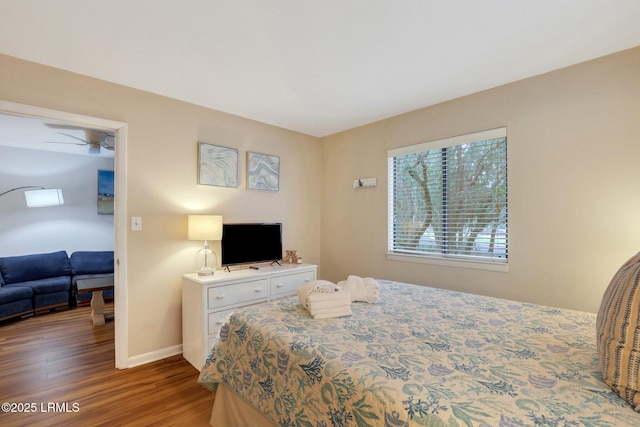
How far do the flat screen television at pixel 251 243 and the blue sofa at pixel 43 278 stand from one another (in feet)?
7.39

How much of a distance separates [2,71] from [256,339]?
2609 mm

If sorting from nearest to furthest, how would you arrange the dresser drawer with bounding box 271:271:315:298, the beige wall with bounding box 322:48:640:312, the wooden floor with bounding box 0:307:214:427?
1. the wooden floor with bounding box 0:307:214:427
2. the beige wall with bounding box 322:48:640:312
3. the dresser drawer with bounding box 271:271:315:298

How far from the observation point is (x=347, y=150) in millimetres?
3828

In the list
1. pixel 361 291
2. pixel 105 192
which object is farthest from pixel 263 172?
pixel 105 192

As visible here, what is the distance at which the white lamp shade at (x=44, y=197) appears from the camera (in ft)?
15.1

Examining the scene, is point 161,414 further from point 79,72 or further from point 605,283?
point 605,283

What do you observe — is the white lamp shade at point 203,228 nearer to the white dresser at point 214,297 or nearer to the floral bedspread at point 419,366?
the white dresser at point 214,297

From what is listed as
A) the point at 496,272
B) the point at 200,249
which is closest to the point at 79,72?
the point at 200,249

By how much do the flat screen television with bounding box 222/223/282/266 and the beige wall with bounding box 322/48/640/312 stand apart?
165cm

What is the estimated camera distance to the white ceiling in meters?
1.65

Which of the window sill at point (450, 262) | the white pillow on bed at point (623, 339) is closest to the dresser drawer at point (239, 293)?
the window sill at point (450, 262)

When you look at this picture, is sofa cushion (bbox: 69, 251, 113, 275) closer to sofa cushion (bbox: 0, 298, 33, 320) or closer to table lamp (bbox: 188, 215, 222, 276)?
sofa cushion (bbox: 0, 298, 33, 320)

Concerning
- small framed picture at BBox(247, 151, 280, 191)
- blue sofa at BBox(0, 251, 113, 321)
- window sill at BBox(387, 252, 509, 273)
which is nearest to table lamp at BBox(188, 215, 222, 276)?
small framed picture at BBox(247, 151, 280, 191)

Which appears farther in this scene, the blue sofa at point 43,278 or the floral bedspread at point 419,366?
the blue sofa at point 43,278
